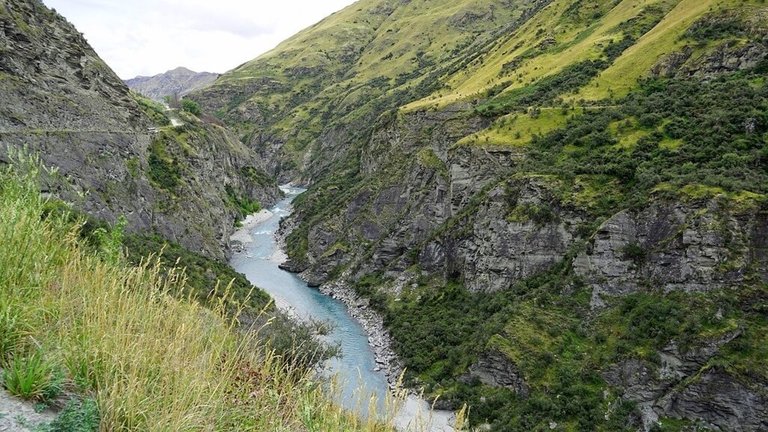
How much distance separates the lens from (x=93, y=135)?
189 ft

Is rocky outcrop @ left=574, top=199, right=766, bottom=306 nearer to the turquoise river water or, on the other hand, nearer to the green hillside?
the green hillside

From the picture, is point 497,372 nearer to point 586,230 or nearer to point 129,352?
point 586,230

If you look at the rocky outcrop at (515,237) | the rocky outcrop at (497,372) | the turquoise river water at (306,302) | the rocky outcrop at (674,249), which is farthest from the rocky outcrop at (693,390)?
the turquoise river water at (306,302)

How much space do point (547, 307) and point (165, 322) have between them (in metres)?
39.9

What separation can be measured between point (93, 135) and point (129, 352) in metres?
63.1

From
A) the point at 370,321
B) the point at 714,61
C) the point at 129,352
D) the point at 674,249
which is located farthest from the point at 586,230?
the point at 129,352

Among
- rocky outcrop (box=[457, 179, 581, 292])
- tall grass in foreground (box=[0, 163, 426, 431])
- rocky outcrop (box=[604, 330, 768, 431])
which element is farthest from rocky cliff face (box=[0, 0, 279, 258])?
rocky outcrop (box=[604, 330, 768, 431])

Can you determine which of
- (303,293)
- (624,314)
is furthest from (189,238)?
(624,314)

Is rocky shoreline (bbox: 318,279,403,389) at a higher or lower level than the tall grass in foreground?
lower

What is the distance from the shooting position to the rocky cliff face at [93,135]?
49969 millimetres

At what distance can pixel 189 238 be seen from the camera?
68.0 m

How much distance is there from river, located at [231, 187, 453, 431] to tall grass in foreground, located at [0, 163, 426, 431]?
2092 cm

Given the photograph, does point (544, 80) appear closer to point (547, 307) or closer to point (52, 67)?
point (547, 307)

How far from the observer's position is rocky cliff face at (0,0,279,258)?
4997 centimetres
